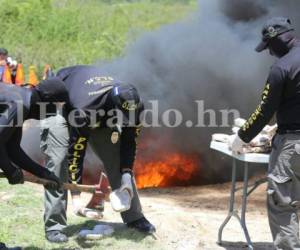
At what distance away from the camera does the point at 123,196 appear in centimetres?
482

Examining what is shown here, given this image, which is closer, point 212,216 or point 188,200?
point 212,216

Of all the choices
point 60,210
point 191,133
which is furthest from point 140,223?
point 191,133

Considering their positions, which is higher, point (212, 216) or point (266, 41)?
point (266, 41)

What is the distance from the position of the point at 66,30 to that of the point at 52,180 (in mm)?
18529

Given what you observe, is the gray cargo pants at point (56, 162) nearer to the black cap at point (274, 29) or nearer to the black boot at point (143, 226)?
the black boot at point (143, 226)

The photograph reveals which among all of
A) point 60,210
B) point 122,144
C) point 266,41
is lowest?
point 60,210

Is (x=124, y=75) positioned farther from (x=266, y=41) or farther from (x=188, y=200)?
(x=266, y=41)

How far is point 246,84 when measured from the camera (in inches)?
425

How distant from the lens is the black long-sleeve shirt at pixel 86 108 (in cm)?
471

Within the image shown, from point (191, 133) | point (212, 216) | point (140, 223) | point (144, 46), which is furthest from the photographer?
point (144, 46)

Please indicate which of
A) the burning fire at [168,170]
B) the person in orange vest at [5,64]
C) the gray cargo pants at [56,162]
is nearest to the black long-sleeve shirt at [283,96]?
the gray cargo pants at [56,162]

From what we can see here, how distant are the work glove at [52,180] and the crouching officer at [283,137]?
167cm

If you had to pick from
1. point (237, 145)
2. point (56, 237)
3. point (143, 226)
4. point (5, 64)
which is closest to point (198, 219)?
point (143, 226)

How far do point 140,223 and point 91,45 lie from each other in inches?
660
